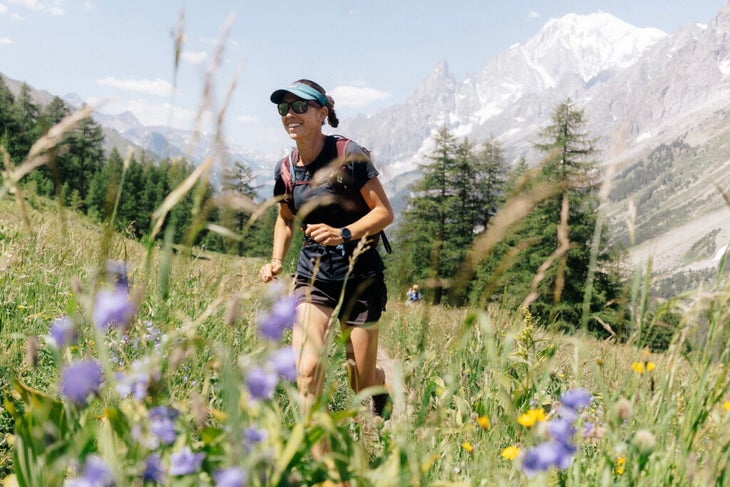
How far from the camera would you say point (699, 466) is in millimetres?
1583

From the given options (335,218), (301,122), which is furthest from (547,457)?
(301,122)

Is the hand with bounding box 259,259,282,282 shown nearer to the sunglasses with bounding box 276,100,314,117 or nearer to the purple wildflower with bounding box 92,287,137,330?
the sunglasses with bounding box 276,100,314,117

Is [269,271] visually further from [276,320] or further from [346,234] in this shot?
[276,320]

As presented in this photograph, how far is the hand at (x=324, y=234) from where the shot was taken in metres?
3.13

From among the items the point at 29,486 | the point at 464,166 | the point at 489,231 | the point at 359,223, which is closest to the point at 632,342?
the point at 489,231

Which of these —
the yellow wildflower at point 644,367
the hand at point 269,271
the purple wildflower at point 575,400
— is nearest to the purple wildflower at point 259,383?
the purple wildflower at point 575,400

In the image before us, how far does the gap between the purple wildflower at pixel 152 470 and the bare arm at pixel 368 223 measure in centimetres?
206

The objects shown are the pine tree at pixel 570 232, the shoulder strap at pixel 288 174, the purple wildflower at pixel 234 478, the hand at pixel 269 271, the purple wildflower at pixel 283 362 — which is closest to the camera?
the purple wildflower at pixel 234 478

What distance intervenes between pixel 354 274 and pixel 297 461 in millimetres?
2506

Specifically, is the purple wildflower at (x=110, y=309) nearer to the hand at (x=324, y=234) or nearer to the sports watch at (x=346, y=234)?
the hand at (x=324, y=234)

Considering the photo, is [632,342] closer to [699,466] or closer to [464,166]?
[699,466]

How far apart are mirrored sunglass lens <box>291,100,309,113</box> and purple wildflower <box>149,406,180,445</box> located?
9.86ft

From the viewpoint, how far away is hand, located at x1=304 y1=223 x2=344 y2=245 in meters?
3.13

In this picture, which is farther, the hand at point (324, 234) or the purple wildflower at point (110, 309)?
the hand at point (324, 234)
